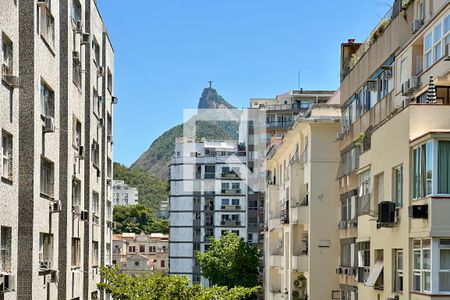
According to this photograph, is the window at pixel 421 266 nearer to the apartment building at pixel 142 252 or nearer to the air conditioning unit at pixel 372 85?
the air conditioning unit at pixel 372 85

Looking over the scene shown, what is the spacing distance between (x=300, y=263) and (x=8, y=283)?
936 inches

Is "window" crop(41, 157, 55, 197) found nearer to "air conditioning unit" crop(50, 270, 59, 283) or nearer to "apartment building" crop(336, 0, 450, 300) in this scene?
"air conditioning unit" crop(50, 270, 59, 283)

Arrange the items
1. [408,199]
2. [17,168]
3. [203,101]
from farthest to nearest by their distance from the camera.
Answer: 1. [203,101]
2. [408,199]
3. [17,168]

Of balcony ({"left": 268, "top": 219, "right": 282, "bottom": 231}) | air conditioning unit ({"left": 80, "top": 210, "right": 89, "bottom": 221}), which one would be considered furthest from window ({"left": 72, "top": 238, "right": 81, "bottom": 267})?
balcony ({"left": 268, "top": 219, "right": 282, "bottom": 231})

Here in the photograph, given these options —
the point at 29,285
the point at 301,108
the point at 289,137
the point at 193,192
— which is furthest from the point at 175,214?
the point at 29,285

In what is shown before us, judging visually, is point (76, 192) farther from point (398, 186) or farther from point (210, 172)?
point (210, 172)

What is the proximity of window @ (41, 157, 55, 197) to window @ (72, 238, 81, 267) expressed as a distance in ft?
16.6

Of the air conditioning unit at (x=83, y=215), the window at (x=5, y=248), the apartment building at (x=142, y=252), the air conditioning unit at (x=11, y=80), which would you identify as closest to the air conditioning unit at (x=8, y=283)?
the window at (x=5, y=248)

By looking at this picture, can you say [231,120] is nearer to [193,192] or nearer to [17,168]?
[193,192]

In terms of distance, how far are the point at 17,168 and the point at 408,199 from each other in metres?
8.79

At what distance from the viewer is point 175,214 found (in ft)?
322

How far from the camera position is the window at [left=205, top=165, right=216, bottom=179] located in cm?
9706

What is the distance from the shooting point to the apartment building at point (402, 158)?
61.9ft

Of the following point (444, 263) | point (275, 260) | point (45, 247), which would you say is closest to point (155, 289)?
point (45, 247)
